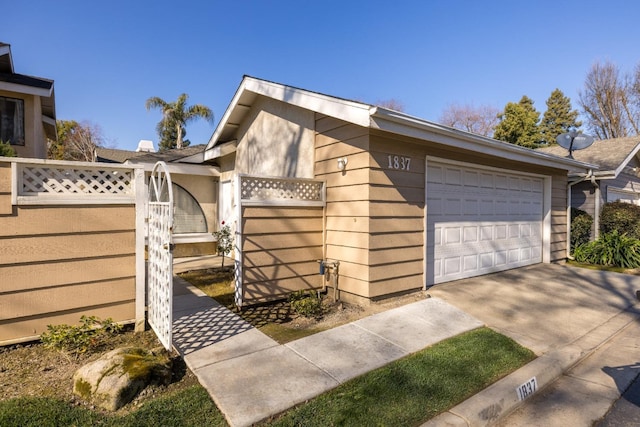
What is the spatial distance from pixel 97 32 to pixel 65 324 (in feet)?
39.9

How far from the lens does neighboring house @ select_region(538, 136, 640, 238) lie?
983cm

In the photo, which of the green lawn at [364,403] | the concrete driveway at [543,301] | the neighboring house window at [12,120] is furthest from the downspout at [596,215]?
the neighboring house window at [12,120]

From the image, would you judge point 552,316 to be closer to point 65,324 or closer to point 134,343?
point 134,343

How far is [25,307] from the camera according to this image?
3.57 metres

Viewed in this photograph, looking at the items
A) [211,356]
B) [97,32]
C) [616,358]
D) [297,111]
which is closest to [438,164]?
[297,111]

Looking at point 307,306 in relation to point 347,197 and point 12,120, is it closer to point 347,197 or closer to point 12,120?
point 347,197

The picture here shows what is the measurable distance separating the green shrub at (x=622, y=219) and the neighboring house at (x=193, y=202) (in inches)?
477

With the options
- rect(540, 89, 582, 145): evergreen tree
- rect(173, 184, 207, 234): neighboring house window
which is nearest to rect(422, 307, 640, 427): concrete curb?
rect(173, 184, 207, 234): neighboring house window

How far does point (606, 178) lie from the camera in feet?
32.3

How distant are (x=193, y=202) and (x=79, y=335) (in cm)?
725

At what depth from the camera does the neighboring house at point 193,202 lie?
9879 millimetres

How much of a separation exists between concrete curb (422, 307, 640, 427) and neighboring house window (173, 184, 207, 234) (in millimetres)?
9259

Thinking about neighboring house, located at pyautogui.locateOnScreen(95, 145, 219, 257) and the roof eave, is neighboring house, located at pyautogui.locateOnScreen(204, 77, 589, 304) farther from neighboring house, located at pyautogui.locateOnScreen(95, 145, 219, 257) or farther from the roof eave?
the roof eave

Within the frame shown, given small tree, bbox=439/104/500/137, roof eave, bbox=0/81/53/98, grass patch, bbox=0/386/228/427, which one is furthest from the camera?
small tree, bbox=439/104/500/137
